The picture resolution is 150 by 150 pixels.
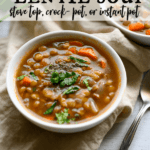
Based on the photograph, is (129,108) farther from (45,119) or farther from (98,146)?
(45,119)

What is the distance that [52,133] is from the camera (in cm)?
284

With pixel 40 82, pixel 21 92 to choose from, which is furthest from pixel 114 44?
pixel 21 92

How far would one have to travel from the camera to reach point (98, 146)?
2.84m

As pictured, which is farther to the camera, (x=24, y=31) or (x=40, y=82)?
(x=24, y=31)

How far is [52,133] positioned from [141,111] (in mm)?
1400

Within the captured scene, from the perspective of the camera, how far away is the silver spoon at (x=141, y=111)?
9.67 ft

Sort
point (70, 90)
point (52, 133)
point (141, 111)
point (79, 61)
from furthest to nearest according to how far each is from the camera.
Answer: point (141, 111) < point (79, 61) < point (52, 133) < point (70, 90)

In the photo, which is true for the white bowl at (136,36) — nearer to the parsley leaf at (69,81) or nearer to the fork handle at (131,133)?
the fork handle at (131,133)

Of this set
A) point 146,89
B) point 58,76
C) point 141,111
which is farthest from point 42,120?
point 146,89

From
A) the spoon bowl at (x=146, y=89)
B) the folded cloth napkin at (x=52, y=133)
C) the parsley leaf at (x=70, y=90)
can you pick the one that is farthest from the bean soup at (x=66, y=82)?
the spoon bowl at (x=146, y=89)

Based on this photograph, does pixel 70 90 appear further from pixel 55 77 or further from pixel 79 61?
pixel 79 61

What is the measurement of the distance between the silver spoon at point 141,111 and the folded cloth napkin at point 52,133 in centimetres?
10

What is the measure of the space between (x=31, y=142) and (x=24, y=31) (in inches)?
82.0

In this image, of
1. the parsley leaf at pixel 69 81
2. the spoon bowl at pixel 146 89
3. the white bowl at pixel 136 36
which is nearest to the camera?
the parsley leaf at pixel 69 81
